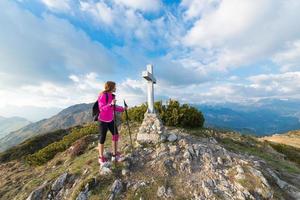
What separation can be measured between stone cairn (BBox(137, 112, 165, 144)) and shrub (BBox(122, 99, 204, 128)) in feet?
21.5

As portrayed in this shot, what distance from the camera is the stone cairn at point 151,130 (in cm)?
1280

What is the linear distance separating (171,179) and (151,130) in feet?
12.2

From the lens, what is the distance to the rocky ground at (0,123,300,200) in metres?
9.00

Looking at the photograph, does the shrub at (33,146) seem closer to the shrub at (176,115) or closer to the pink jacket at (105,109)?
the shrub at (176,115)

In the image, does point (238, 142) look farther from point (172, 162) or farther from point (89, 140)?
point (89, 140)

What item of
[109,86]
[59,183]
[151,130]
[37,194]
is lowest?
[37,194]

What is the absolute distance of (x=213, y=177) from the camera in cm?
994

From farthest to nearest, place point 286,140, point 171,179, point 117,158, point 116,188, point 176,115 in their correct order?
point 286,140 → point 176,115 → point 117,158 → point 171,179 → point 116,188

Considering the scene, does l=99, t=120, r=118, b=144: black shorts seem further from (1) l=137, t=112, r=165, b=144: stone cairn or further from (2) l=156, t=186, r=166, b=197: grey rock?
(2) l=156, t=186, r=166, b=197: grey rock

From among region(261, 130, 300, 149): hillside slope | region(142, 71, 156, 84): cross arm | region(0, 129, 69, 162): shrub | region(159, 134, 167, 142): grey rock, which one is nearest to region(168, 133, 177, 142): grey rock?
region(159, 134, 167, 142): grey rock

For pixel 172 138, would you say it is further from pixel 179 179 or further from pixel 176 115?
pixel 176 115

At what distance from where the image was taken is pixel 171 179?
977cm

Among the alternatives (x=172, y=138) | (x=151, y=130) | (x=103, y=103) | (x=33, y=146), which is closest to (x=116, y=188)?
(x=103, y=103)

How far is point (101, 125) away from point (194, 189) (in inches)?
178
